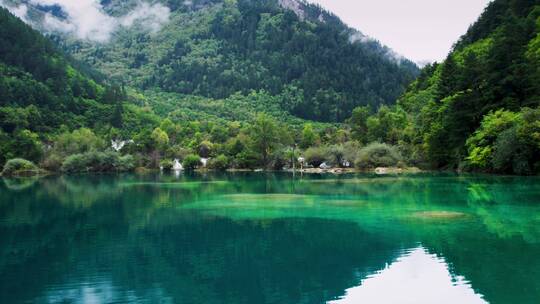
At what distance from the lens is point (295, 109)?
162 meters

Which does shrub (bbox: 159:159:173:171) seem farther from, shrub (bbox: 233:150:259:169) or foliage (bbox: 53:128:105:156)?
shrub (bbox: 233:150:259:169)

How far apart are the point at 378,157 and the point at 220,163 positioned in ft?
119

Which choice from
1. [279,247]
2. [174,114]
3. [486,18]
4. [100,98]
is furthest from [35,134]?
[279,247]

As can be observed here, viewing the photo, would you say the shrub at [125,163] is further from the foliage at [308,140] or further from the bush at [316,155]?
the bush at [316,155]

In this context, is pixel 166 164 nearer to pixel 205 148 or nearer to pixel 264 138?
pixel 205 148

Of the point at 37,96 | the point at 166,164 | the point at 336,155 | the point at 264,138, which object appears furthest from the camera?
the point at 37,96

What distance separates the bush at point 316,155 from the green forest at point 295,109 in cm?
19

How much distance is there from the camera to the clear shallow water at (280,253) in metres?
12.5

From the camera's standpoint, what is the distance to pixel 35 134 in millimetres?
95625

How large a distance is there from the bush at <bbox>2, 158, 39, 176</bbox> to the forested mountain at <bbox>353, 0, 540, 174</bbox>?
62.1 metres

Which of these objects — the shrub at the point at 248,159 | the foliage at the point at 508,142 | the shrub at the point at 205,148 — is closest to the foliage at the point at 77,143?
the shrub at the point at 205,148

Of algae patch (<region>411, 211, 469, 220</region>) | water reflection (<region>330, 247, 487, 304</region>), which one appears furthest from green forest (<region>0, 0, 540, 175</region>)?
water reflection (<region>330, 247, 487, 304</region>)

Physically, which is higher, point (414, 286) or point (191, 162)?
point (191, 162)

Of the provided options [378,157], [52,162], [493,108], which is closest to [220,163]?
[52,162]
